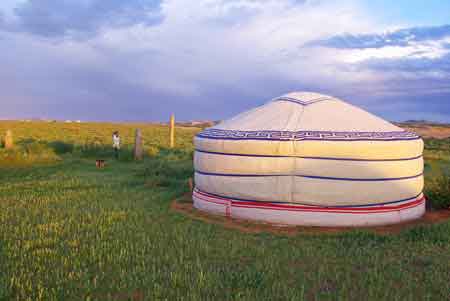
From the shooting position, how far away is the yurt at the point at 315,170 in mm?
5410

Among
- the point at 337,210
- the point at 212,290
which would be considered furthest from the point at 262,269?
the point at 337,210

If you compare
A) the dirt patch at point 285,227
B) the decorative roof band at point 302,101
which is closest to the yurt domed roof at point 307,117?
the decorative roof band at point 302,101

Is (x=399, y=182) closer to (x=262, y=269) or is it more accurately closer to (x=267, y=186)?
(x=267, y=186)

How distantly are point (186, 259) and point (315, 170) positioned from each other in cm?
213

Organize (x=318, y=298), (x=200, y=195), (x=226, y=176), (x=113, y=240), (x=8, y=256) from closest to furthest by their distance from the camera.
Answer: (x=318, y=298) → (x=8, y=256) → (x=113, y=240) → (x=226, y=176) → (x=200, y=195)

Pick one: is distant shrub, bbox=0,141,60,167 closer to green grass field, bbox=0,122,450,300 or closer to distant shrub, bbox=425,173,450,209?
green grass field, bbox=0,122,450,300

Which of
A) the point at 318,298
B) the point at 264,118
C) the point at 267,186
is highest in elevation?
the point at 264,118

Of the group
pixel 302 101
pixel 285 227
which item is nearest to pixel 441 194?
pixel 302 101

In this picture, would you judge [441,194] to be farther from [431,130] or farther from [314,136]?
[431,130]

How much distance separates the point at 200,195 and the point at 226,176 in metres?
0.73

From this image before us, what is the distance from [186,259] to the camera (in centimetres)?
400

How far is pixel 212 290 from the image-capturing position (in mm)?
3225

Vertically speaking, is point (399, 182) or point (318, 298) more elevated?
point (399, 182)

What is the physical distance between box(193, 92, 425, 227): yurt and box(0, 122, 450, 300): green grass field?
0.56 meters
